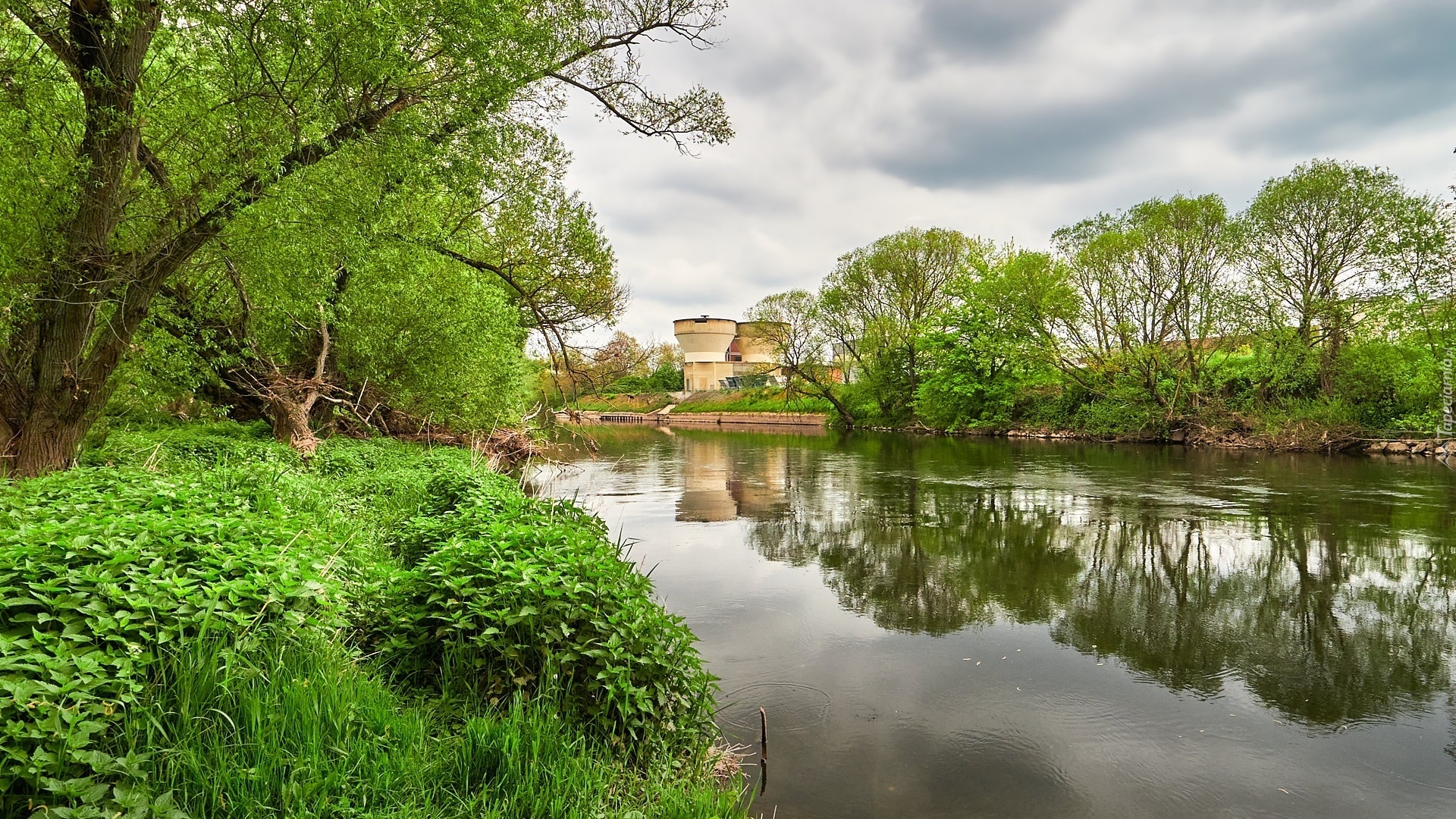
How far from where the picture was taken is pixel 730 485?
20.8 metres

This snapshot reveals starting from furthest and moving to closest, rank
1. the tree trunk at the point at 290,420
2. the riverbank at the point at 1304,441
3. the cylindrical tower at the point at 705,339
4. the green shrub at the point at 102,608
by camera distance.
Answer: the cylindrical tower at the point at 705,339
the riverbank at the point at 1304,441
the tree trunk at the point at 290,420
the green shrub at the point at 102,608

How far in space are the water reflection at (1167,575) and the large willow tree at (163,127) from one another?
8.11 meters

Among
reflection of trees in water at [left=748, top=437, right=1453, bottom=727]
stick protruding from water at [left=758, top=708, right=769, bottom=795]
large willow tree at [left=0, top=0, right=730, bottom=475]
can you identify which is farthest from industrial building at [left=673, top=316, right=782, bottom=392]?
stick protruding from water at [left=758, top=708, right=769, bottom=795]

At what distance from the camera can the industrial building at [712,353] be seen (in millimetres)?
92125

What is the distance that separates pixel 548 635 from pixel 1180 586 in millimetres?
8756

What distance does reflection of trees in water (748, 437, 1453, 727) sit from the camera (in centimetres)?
654

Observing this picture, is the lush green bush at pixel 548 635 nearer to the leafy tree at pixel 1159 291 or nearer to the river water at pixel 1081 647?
the river water at pixel 1081 647

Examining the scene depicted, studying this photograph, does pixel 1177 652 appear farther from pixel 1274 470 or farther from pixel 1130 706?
pixel 1274 470

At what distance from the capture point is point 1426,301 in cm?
2356

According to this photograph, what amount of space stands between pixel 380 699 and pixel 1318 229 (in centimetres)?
3655

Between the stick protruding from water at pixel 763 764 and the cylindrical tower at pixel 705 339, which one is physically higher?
the cylindrical tower at pixel 705 339

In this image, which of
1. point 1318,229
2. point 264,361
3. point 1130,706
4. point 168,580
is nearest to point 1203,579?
point 1130,706

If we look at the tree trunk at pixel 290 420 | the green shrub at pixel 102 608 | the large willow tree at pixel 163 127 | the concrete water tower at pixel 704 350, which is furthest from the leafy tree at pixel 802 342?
the green shrub at pixel 102 608

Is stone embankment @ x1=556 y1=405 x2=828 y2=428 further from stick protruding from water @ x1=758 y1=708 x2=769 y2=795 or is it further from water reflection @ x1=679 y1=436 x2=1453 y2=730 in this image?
stick protruding from water @ x1=758 y1=708 x2=769 y2=795
